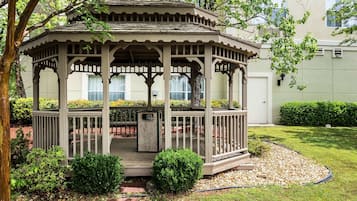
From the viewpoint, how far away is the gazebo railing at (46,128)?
689 centimetres

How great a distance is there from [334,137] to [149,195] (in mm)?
9557

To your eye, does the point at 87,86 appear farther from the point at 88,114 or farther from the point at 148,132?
the point at 88,114

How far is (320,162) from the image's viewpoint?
28.3ft

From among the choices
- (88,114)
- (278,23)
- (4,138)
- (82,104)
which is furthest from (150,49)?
(82,104)

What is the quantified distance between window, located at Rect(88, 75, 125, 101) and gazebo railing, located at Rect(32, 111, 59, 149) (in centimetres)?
864

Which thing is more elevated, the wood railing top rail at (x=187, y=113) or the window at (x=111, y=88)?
the window at (x=111, y=88)

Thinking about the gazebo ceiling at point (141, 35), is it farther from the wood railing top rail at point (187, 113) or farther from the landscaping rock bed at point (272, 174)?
the landscaping rock bed at point (272, 174)

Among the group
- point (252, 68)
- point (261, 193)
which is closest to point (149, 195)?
point (261, 193)

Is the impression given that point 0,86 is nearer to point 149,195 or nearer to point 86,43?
point 86,43

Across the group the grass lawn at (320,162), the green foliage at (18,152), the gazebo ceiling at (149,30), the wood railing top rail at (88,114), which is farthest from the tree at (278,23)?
the green foliage at (18,152)

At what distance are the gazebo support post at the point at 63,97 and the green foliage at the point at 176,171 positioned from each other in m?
2.00

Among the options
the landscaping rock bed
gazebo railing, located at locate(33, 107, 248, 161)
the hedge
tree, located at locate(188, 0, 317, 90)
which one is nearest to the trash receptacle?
gazebo railing, located at locate(33, 107, 248, 161)

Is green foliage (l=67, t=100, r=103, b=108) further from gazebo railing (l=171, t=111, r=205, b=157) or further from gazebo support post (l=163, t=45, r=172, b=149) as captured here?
gazebo support post (l=163, t=45, r=172, b=149)

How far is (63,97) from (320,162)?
661cm
